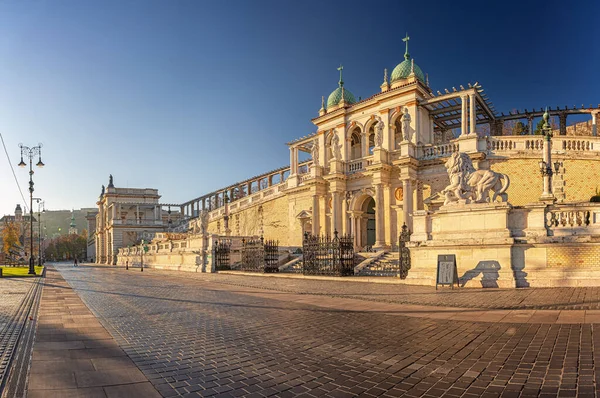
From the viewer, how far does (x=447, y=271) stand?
14391 mm

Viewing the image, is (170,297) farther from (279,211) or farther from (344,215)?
(279,211)

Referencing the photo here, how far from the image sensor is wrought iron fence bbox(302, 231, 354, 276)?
74.3 ft

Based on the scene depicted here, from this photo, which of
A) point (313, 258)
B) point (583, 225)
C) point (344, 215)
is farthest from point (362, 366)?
point (344, 215)

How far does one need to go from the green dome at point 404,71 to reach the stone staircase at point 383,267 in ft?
55.2

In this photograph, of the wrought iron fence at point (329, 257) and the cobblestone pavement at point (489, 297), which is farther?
the wrought iron fence at point (329, 257)

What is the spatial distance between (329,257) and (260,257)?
20.0 ft

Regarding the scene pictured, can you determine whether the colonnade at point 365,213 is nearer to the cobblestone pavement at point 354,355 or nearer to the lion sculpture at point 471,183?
the lion sculpture at point 471,183

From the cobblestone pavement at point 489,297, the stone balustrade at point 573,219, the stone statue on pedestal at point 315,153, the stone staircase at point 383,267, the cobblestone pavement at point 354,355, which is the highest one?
the stone statue on pedestal at point 315,153

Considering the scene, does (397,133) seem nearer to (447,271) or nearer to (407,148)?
(407,148)

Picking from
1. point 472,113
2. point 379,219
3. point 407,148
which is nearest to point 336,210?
point 379,219

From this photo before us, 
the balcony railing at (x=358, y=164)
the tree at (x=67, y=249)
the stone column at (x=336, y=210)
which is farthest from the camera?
the tree at (x=67, y=249)

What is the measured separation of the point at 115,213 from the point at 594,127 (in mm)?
78565

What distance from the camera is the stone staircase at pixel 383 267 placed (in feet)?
72.0

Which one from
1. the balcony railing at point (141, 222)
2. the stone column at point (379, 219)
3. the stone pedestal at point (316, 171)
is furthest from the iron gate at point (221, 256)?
the balcony railing at point (141, 222)
